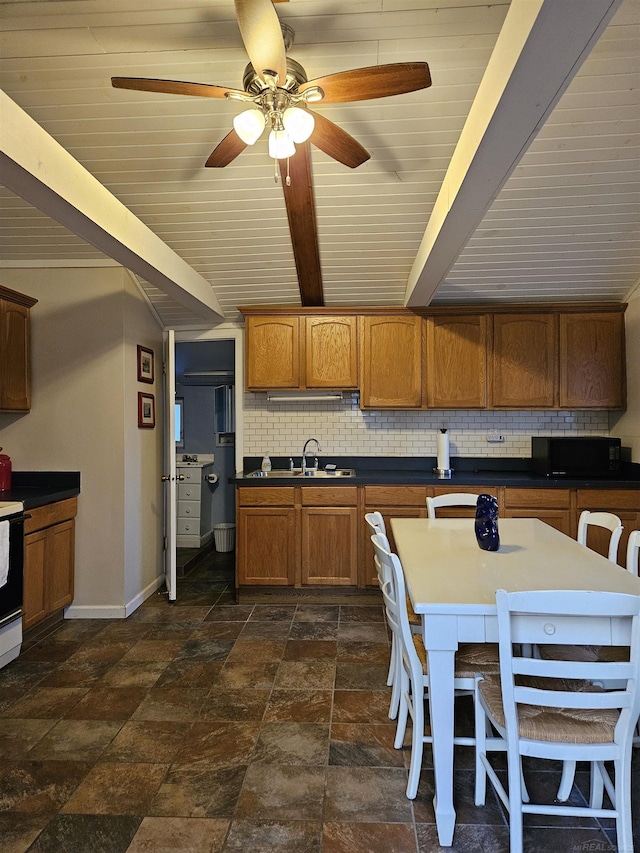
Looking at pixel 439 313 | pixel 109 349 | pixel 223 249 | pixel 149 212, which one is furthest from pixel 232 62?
pixel 439 313

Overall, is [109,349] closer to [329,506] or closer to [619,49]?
[329,506]

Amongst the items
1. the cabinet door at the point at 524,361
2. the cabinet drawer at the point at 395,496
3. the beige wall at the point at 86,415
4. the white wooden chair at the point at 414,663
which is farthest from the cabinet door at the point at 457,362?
the white wooden chair at the point at 414,663

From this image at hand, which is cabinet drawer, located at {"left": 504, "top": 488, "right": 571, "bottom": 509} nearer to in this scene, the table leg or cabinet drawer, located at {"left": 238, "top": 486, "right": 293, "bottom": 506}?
cabinet drawer, located at {"left": 238, "top": 486, "right": 293, "bottom": 506}

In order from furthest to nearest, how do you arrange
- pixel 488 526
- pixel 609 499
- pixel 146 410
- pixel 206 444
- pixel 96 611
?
pixel 206 444
pixel 146 410
pixel 609 499
pixel 96 611
pixel 488 526

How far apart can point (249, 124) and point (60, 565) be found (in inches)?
120

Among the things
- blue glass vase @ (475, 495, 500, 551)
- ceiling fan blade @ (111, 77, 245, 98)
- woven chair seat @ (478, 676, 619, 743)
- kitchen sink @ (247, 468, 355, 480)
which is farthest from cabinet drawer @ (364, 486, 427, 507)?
ceiling fan blade @ (111, 77, 245, 98)

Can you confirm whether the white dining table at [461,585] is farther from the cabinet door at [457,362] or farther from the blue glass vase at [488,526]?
the cabinet door at [457,362]

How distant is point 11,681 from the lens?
2971 mm

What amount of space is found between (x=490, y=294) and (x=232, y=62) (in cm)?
274

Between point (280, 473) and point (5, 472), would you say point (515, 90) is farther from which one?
point (5, 472)

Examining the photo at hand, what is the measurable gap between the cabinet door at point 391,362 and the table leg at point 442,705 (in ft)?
9.44

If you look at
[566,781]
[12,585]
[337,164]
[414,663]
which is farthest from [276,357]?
[566,781]

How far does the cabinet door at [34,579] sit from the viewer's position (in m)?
3.32

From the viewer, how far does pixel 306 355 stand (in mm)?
4551
